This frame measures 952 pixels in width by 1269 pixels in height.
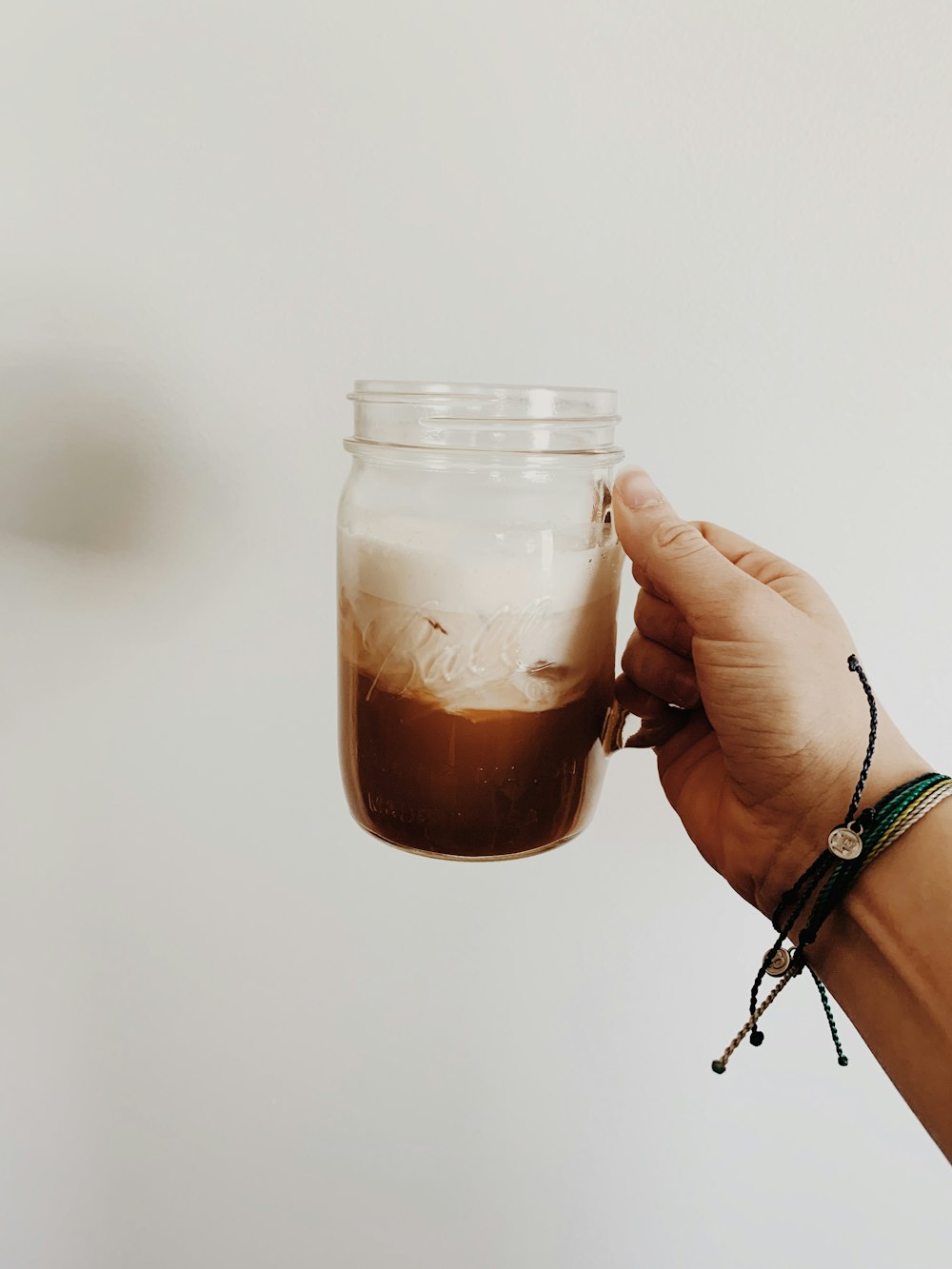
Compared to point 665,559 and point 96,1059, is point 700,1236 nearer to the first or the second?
point 96,1059

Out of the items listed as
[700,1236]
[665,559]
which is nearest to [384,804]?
[665,559]

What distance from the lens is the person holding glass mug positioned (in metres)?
0.59

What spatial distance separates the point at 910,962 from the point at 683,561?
13.0 inches

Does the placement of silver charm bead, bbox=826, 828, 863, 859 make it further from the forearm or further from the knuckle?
the knuckle

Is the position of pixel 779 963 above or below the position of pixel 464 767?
below

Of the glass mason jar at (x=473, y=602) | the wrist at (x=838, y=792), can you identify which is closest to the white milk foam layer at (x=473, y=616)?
the glass mason jar at (x=473, y=602)

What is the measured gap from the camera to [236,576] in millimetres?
826

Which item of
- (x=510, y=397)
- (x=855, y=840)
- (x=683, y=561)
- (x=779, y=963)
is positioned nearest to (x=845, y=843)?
(x=855, y=840)

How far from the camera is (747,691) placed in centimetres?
66

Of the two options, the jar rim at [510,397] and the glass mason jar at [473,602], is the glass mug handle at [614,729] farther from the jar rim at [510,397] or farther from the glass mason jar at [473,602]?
the jar rim at [510,397]

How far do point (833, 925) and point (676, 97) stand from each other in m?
0.64

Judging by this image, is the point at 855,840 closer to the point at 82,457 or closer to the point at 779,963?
the point at 779,963

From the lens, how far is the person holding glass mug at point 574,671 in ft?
1.95

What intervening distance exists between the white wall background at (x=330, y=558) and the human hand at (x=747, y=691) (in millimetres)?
106
